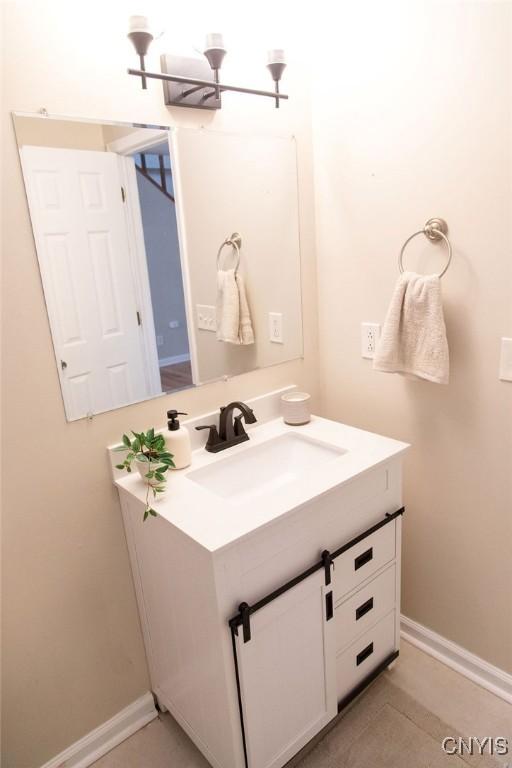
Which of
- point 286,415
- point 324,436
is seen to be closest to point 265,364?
point 286,415

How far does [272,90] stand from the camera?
156 cm

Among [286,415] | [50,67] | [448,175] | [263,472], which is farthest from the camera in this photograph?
[286,415]

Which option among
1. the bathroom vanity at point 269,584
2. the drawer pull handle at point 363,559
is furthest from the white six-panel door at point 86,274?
the drawer pull handle at point 363,559

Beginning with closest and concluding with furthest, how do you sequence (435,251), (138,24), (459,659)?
1. (138,24)
2. (435,251)
3. (459,659)

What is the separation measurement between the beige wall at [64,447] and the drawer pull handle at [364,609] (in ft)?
2.25

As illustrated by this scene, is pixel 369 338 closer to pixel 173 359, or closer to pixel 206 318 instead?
pixel 206 318

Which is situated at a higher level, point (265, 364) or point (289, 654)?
point (265, 364)

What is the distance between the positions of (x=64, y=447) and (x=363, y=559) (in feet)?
2.98

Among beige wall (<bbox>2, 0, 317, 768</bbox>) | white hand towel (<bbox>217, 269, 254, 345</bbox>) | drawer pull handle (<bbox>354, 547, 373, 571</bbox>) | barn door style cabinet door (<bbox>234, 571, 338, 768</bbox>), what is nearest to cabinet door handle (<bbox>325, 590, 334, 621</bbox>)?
barn door style cabinet door (<bbox>234, 571, 338, 768</bbox>)

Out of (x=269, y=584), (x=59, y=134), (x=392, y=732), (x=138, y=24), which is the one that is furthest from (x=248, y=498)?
(x=138, y=24)

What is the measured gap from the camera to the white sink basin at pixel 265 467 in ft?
4.84

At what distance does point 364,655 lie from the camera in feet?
Answer: 5.07

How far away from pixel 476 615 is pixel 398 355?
919mm

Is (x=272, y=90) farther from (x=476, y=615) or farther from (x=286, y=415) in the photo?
(x=476, y=615)
